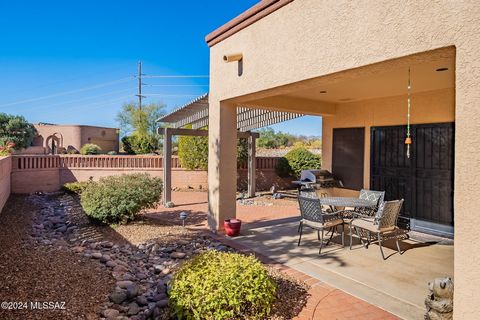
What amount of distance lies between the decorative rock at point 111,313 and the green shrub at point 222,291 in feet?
2.76

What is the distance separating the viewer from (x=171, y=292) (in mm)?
3641

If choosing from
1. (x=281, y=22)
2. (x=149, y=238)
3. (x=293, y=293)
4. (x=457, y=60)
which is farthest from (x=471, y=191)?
(x=149, y=238)

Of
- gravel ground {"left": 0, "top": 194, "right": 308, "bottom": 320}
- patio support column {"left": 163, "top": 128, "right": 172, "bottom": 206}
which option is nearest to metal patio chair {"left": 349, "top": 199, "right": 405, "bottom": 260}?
gravel ground {"left": 0, "top": 194, "right": 308, "bottom": 320}

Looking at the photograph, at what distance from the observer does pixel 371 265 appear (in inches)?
222

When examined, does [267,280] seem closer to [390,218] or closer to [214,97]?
[390,218]

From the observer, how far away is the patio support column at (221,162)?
310 inches

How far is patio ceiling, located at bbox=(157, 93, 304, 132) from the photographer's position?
12.0m

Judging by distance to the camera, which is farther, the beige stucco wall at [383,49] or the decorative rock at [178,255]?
the decorative rock at [178,255]

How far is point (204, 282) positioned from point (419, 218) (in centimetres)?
688

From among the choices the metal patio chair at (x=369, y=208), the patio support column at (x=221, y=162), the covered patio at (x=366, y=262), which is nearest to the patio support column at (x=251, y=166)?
the covered patio at (x=366, y=262)

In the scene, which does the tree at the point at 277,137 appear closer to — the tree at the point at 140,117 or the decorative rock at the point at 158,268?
the tree at the point at 140,117

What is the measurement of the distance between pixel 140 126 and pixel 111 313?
39.1 m

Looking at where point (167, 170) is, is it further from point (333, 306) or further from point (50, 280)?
point (333, 306)

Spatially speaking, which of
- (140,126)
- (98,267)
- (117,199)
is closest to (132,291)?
(98,267)
